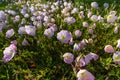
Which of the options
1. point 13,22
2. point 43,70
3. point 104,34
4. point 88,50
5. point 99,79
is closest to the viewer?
point 99,79

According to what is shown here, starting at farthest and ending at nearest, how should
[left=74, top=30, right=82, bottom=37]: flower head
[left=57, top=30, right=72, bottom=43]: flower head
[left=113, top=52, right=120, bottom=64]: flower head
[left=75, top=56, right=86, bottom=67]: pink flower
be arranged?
[left=74, top=30, right=82, bottom=37]: flower head, [left=57, top=30, right=72, bottom=43]: flower head, [left=113, top=52, right=120, bottom=64]: flower head, [left=75, top=56, right=86, bottom=67]: pink flower

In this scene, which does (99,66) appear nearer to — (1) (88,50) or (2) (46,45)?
(1) (88,50)

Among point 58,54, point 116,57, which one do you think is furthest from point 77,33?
point 116,57

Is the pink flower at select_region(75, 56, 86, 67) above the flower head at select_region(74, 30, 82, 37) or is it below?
above

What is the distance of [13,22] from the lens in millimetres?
5262

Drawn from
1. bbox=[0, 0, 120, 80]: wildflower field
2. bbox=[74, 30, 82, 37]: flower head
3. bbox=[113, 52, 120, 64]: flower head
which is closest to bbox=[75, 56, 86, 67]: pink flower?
bbox=[0, 0, 120, 80]: wildflower field

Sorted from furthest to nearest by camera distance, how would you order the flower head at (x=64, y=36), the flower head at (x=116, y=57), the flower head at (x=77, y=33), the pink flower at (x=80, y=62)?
the flower head at (x=77, y=33), the flower head at (x=64, y=36), the flower head at (x=116, y=57), the pink flower at (x=80, y=62)

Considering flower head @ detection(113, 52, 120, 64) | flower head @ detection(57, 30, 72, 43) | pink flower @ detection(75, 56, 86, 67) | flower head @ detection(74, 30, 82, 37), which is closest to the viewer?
pink flower @ detection(75, 56, 86, 67)

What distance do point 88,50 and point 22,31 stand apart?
93 cm

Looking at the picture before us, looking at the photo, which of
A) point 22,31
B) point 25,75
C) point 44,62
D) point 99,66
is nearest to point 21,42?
point 22,31

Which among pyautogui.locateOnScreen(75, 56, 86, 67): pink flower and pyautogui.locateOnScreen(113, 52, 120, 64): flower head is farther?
pyautogui.locateOnScreen(113, 52, 120, 64): flower head

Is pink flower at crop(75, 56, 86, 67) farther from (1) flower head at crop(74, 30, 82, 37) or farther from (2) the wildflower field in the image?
(1) flower head at crop(74, 30, 82, 37)

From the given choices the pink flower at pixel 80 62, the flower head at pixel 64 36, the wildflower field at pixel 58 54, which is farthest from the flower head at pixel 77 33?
the pink flower at pixel 80 62

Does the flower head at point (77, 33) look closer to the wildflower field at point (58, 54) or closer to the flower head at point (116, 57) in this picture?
the wildflower field at point (58, 54)
